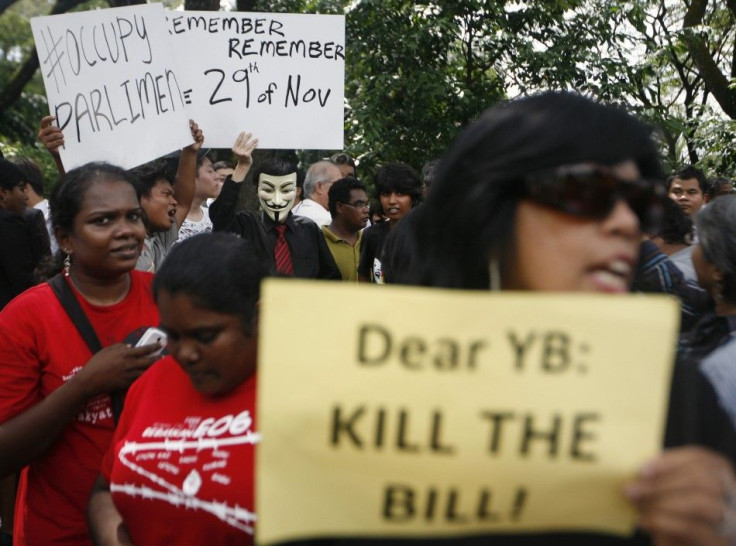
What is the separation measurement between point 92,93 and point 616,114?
412 cm

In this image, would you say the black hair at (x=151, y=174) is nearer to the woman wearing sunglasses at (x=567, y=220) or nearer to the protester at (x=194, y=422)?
the protester at (x=194, y=422)

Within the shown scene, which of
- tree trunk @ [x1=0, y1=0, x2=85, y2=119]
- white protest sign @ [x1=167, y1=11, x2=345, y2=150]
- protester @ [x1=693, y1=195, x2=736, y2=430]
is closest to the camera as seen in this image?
protester @ [x1=693, y1=195, x2=736, y2=430]

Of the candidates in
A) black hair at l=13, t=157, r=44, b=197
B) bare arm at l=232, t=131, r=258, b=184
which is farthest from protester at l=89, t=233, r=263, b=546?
black hair at l=13, t=157, r=44, b=197

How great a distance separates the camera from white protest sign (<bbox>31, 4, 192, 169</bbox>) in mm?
5016

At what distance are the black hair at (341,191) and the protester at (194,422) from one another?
16.3 feet

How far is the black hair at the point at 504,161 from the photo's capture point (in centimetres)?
139

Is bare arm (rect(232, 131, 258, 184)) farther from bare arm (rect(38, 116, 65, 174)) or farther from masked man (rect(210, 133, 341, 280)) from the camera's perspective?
bare arm (rect(38, 116, 65, 174))

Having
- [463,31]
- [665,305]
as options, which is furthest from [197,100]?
[463,31]

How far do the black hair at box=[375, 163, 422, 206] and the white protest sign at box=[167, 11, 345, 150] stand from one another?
832 millimetres

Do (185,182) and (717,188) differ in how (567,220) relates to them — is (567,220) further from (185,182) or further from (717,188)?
(717,188)

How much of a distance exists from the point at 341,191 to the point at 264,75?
144cm

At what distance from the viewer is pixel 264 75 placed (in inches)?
251

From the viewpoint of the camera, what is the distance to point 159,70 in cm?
523

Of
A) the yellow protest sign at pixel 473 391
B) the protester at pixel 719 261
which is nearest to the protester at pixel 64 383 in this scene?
the yellow protest sign at pixel 473 391
